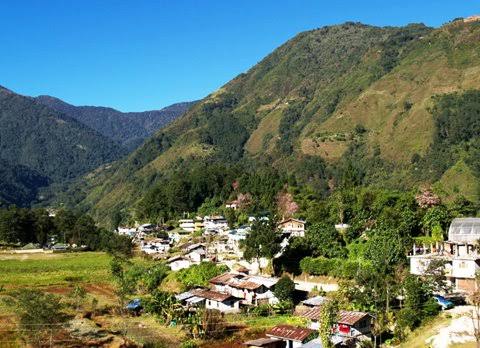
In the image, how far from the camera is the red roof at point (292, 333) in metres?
36.6

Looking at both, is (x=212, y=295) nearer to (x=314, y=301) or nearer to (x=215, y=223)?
(x=314, y=301)

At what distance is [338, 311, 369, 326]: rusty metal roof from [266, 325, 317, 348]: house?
199 cm

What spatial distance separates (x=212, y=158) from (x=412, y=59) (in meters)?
71.4

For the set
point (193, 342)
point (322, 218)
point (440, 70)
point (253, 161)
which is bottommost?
point (193, 342)

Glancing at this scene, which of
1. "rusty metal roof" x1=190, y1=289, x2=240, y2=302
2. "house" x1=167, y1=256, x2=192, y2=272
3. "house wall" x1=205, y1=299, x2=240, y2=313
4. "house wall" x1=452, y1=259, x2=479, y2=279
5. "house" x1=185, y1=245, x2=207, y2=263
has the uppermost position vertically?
"house wall" x1=452, y1=259, x2=479, y2=279

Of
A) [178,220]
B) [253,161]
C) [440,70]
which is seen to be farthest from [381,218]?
[253,161]

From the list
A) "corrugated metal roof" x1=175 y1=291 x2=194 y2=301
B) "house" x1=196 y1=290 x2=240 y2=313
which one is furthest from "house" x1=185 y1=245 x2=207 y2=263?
"house" x1=196 y1=290 x2=240 y2=313

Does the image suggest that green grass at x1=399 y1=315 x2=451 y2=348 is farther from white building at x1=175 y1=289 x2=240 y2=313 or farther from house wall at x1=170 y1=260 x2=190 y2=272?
house wall at x1=170 y1=260 x2=190 y2=272

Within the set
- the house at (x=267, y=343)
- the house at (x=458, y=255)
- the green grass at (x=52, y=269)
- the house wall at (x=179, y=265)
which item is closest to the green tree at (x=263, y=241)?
the house wall at (x=179, y=265)

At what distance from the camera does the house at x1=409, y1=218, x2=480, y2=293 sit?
44594 millimetres

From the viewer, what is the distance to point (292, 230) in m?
66.8

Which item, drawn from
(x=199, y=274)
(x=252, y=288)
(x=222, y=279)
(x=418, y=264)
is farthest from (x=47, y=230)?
(x=418, y=264)

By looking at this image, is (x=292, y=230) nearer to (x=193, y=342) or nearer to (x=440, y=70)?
(x=193, y=342)

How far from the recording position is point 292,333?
122 feet
